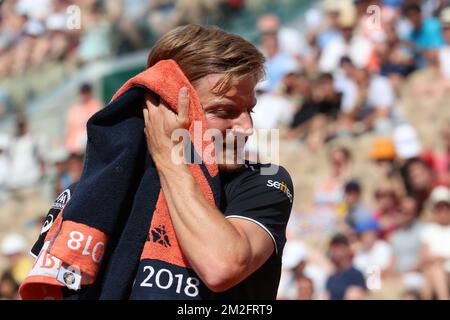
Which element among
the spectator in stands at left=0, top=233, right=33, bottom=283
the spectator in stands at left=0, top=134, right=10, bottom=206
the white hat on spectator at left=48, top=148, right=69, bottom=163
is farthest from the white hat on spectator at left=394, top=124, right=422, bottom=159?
the spectator in stands at left=0, top=134, right=10, bottom=206

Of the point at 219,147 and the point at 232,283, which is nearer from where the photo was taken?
the point at 232,283

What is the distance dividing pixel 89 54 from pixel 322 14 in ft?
9.62

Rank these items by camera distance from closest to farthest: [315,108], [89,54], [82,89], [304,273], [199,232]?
[199,232] < [304,273] < [315,108] < [82,89] < [89,54]

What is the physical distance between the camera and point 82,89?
926 centimetres

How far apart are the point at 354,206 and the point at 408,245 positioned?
0.70 metres

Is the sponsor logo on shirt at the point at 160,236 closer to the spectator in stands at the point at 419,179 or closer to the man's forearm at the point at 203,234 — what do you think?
the man's forearm at the point at 203,234

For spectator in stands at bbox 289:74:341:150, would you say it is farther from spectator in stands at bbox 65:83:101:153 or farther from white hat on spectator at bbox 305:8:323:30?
spectator in stands at bbox 65:83:101:153

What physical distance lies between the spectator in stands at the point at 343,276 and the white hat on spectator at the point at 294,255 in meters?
0.28

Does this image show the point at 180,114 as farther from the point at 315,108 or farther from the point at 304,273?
the point at 315,108

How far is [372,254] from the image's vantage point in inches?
250

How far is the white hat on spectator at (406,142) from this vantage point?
6945 millimetres

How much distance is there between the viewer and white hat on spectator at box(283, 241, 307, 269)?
21.9 ft

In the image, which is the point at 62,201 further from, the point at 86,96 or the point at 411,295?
the point at 86,96
